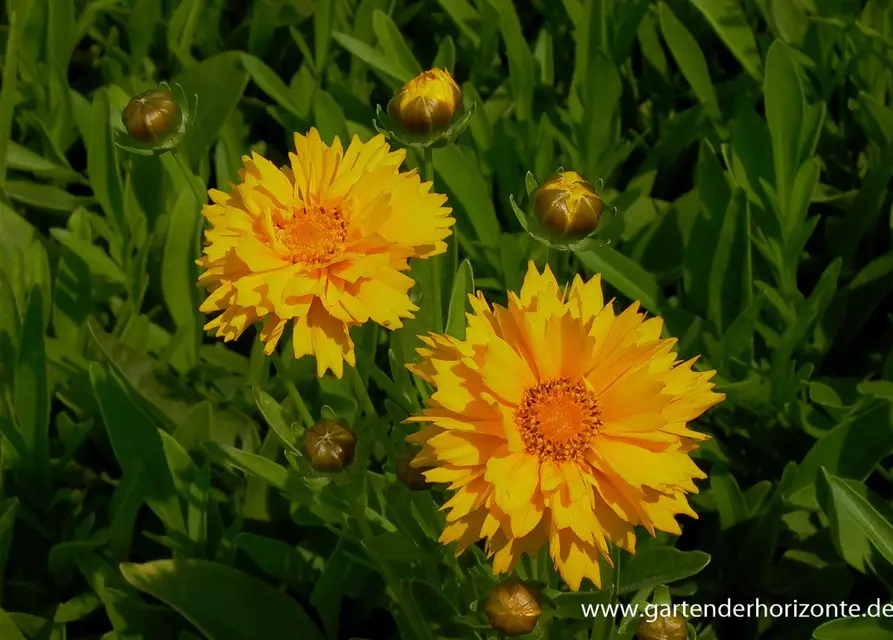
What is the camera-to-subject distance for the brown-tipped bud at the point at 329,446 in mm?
821

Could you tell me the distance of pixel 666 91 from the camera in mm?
1553

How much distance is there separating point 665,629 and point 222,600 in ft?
1.65

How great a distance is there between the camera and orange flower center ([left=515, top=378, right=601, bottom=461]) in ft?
2.53

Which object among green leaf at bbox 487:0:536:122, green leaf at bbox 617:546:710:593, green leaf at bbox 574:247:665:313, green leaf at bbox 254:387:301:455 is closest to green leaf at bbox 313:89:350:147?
green leaf at bbox 487:0:536:122

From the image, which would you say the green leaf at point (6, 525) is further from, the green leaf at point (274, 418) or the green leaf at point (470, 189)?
the green leaf at point (470, 189)

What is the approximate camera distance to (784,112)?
48.3 inches

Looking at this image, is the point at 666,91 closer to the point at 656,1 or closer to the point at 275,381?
the point at 656,1

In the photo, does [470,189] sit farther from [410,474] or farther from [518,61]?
[410,474]

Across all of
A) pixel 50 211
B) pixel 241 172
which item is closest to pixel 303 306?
pixel 241 172

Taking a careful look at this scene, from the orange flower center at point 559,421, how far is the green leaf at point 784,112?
57 centimetres

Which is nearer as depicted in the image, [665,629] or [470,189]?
[665,629]

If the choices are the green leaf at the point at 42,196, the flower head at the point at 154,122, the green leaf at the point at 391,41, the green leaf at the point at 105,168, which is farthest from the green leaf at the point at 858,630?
the green leaf at the point at 42,196

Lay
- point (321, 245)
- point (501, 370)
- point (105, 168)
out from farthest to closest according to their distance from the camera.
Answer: point (105, 168)
point (321, 245)
point (501, 370)

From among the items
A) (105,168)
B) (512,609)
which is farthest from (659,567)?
(105,168)
